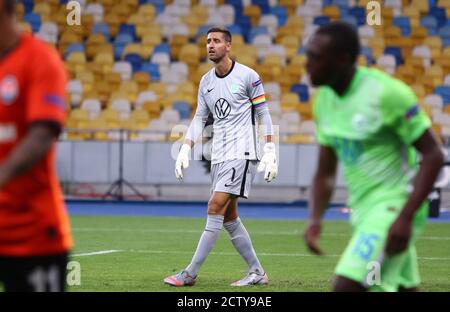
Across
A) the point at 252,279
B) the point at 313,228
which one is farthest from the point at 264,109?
the point at 313,228

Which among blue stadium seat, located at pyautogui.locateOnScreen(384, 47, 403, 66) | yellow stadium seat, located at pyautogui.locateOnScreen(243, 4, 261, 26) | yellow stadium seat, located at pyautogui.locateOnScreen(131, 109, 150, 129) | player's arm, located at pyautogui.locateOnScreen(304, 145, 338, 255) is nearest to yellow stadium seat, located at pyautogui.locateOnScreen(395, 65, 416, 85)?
blue stadium seat, located at pyautogui.locateOnScreen(384, 47, 403, 66)

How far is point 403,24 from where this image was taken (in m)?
28.4

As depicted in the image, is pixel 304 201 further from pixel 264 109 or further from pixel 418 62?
pixel 264 109

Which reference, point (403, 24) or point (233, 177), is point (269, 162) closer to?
Result: point (233, 177)

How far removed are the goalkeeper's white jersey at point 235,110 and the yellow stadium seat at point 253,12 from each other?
60.2ft

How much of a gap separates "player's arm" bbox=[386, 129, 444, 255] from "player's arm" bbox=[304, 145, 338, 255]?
637mm

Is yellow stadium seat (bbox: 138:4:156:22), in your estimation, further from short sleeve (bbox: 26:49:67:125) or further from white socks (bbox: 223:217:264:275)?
short sleeve (bbox: 26:49:67:125)

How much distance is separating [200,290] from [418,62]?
62.7ft

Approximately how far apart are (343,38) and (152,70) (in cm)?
2267

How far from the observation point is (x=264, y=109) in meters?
10.8

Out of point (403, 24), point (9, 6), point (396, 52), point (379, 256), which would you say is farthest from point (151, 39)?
point (9, 6)

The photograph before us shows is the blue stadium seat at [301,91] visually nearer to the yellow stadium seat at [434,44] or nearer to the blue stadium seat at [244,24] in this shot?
the blue stadium seat at [244,24]

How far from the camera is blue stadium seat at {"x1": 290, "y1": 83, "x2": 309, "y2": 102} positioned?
2688 centimetres
